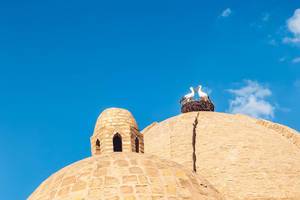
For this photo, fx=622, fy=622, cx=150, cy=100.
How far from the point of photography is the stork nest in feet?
75.4

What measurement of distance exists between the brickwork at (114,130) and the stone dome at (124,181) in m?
4.83

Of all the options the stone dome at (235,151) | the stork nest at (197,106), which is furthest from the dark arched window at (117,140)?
the stork nest at (197,106)

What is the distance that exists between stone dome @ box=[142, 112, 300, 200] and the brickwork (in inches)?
167

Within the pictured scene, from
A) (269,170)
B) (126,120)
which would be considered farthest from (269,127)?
(126,120)

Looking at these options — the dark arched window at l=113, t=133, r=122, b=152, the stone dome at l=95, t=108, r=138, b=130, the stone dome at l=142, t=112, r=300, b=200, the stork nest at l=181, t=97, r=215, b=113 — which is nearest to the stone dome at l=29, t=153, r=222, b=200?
the dark arched window at l=113, t=133, r=122, b=152

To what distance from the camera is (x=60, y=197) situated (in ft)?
28.5

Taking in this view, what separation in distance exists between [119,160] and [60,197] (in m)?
1.03

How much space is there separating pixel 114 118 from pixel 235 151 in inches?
242

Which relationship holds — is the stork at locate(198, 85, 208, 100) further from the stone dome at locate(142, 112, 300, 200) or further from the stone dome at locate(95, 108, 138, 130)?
the stone dome at locate(95, 108, 138, 130)

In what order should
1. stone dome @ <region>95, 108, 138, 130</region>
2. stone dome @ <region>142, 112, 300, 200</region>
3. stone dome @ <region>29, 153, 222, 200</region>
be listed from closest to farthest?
stone dome @ <region>29, 153, 222, 200</region> → stone dome @ <region>95, 108, 138, 130</region> → stone dome @ <region>142, 112, 300, 200</region>

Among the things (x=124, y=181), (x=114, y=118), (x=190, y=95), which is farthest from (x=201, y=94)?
(x=124, y=181)

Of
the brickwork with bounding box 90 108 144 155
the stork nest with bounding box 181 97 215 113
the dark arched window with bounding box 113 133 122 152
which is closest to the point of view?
the brickwork with bounding box 90 108 144 155

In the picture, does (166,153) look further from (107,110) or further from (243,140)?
(107,110)

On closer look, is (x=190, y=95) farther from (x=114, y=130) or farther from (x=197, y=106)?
(x=114, y=130)
